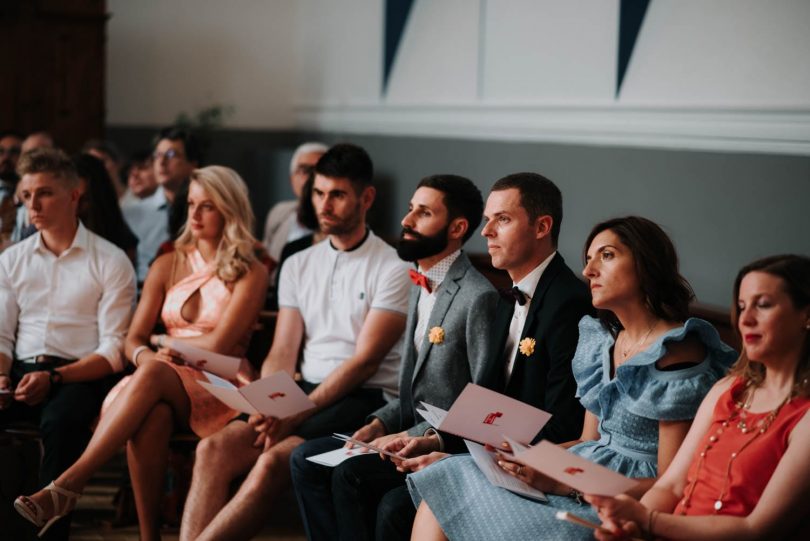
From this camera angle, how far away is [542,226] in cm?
361

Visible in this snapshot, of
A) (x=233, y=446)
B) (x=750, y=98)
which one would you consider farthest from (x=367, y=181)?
(x=750, y=98)

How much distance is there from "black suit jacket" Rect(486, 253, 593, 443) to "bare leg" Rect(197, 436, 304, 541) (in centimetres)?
85

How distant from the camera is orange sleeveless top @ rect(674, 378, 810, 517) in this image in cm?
262

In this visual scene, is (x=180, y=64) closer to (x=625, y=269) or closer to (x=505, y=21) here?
(x=505, y=21)

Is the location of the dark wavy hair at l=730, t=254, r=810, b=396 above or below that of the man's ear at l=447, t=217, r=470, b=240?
below

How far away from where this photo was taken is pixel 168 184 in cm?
685

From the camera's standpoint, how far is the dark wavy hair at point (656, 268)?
121 inches

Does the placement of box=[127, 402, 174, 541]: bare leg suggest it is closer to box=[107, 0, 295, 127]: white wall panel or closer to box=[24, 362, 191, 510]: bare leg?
box=[24, 362, 191, 510]: bare leg

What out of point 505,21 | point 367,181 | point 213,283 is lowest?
point 213,283

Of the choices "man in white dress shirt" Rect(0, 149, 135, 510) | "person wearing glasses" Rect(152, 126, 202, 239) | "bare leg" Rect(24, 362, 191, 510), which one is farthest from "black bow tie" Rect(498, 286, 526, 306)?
"person wearing glasses" Rect(152, 126, 202, 239)

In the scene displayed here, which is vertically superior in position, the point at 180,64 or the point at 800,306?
the point at 180,64

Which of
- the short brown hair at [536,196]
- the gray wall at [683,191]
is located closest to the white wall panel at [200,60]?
the gray wall at [683,191]

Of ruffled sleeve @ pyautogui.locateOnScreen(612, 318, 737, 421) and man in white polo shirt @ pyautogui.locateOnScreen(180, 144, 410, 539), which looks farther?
man in white polo shirt @ pyautogui.locateOnScreen(180, 144, 410, 539)

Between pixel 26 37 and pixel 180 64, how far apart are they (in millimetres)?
1397
